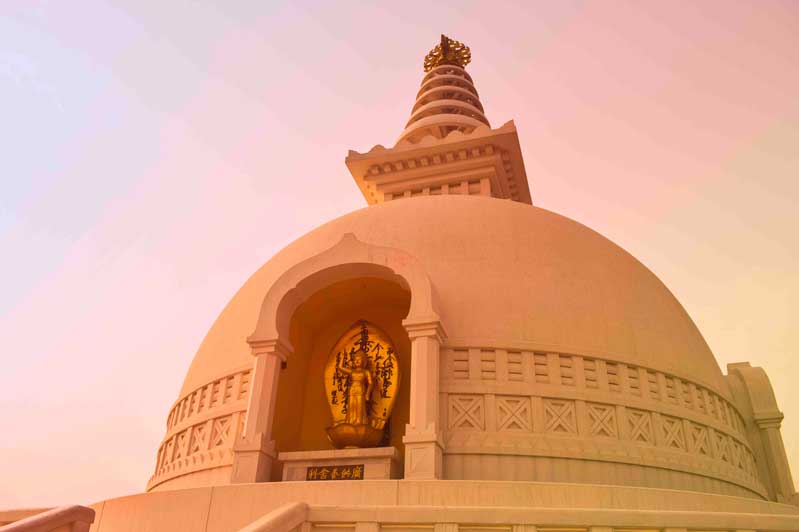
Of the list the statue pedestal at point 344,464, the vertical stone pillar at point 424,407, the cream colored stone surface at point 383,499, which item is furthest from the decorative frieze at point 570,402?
the cream colored stone surface at point 383,499

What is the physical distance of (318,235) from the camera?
14.3 meters

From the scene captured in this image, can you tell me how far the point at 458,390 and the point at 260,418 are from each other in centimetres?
334

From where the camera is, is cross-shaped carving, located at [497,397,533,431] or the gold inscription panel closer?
the gold inscription panel

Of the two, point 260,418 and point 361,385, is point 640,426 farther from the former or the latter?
point 260,418

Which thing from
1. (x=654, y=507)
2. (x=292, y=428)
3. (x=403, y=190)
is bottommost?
(x=654, y=507)

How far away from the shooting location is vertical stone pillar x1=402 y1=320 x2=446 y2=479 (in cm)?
906

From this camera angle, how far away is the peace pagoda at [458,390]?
328 inches

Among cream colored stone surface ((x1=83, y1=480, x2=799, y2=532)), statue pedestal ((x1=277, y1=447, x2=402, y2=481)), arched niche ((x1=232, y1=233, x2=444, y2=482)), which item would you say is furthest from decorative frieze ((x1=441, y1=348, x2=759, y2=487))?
cream colored stone surface ((x1=83, y1=480, x2=799, y2=532))

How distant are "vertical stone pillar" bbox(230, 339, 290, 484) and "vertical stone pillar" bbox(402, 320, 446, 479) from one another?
7.93 feet

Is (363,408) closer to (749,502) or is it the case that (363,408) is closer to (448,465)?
(448,465)

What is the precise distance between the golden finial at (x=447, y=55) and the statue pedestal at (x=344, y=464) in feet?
78.0

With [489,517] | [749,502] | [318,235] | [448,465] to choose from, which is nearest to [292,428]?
[448,465]

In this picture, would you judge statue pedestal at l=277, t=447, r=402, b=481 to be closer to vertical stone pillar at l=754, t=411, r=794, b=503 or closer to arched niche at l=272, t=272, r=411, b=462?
arched niche at l=272, t=272, r=411, b=462

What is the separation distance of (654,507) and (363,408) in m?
5.04
